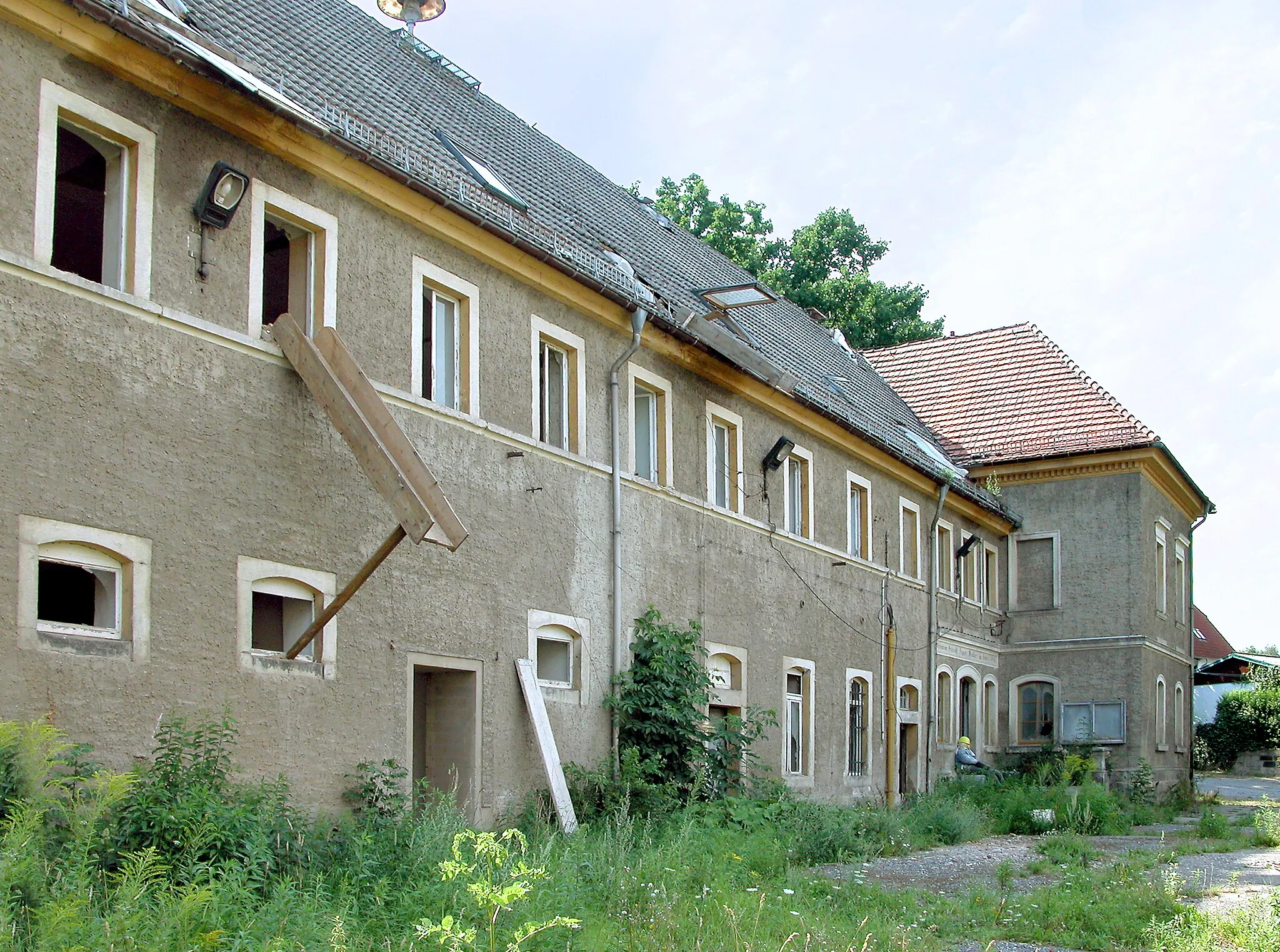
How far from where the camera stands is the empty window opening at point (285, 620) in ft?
39.5

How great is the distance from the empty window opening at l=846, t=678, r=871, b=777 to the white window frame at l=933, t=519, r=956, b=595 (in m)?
4.42

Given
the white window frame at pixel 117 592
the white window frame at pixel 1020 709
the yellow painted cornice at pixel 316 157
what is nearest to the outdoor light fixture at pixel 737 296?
the yellow painted cornice at pixel 316 157

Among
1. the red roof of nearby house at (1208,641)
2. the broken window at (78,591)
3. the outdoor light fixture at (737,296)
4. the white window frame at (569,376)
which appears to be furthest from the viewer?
the red roof of nearby house at (1208,641)

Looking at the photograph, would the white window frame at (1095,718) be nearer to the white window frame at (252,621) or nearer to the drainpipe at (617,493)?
the drainpipe at (617,493)

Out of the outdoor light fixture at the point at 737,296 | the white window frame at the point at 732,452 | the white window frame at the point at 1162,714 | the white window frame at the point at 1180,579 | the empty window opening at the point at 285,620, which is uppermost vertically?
the outdoor light fixture at the point at 737,296

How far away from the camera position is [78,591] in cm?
1109

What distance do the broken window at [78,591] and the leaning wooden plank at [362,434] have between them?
2.12 meters

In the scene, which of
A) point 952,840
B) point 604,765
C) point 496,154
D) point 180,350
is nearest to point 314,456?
point 180,350

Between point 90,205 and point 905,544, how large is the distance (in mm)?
16554

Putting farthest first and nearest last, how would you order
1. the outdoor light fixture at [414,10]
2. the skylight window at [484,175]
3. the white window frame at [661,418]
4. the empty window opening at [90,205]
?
the outdoor light fixture at [414,10], the white window frame at [661,418], the skylight window at [484,175], the empty window opening at [90,205]

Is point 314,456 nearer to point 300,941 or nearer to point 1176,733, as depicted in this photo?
point 300,941

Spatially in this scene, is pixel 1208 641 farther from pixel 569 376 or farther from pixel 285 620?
pixel 285 620

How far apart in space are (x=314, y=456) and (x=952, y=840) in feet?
38.4

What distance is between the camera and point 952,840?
19984 millimetres
